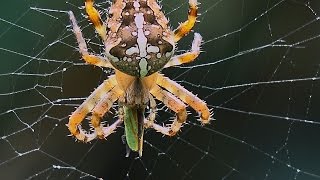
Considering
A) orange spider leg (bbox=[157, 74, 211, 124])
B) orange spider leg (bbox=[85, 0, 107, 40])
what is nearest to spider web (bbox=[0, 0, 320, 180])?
orange spider leg (bbox=[157, 74, 211, 124])

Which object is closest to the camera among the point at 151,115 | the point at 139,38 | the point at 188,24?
the point at 139,38

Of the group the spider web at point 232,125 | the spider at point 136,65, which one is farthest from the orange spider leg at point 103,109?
the spider web at point 232,125

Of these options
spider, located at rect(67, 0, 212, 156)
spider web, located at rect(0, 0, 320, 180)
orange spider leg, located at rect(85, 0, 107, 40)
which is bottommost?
spider web, located at rect(0, 0, 320, 180)

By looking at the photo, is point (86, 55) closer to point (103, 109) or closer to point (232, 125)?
point (103, 109)

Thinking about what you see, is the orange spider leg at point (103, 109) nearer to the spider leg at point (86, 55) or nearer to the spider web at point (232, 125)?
A: the spider leg at point (86, 55)

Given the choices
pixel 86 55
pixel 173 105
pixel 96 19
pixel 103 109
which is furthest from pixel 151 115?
pixel 96 19

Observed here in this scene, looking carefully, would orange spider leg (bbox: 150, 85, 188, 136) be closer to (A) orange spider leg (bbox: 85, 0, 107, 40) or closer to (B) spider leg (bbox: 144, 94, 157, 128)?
(B) spider leg (bbox: 144, 94, 157, 128)
